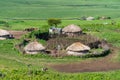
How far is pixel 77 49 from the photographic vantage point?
160 feet

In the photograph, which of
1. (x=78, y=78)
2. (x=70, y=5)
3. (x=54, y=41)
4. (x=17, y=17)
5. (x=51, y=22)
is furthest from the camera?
(x=70, y=5)

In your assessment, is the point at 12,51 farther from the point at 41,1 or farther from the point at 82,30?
the point at 41,1

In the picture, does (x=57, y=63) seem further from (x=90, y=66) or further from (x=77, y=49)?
(x=77, y=49)

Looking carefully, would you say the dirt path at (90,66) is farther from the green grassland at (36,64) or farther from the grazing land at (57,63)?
the green grassland at (36,64)

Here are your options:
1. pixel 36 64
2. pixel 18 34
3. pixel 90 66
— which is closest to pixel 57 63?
pixel 36 64

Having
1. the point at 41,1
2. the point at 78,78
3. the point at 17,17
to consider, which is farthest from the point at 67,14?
the point at 78,78

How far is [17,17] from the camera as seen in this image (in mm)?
91562

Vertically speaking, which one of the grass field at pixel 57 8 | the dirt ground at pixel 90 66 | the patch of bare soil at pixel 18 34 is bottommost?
the grass field at pixel 57 8

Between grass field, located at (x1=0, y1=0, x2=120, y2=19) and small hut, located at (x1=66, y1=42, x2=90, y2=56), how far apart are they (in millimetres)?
43446

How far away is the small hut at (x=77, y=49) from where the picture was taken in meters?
48.8

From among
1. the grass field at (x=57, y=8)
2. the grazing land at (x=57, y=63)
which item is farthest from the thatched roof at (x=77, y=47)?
the grass field at (x=57, y=8)

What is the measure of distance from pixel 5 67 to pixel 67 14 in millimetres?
55702

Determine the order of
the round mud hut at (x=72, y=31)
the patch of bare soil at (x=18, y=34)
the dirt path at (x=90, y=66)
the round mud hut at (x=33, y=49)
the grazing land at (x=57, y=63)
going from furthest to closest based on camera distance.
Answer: the patch of bare soil at (x=18, y=34) < the round mud hut at (x=72, y=31) < the round mud hut at (x=33, y=49) < the dirt path at (x=90, y=66) < the grazing land at (x=57, y=63)

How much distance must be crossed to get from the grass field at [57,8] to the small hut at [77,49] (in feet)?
143
